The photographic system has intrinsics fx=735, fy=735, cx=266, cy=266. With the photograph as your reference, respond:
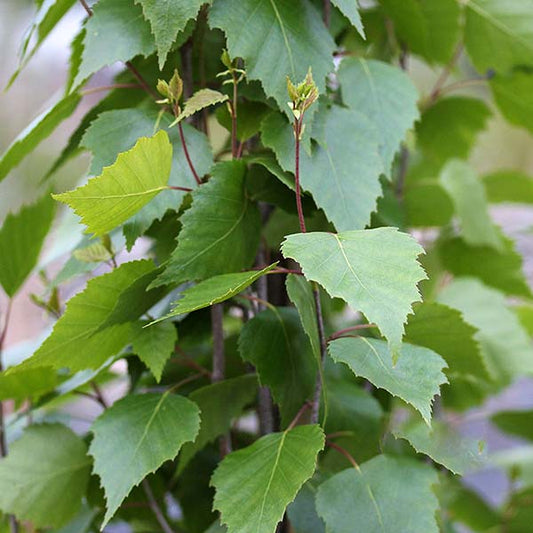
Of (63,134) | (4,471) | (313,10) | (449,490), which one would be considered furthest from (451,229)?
(63,134)

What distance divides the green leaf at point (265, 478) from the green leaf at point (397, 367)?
0.16ft

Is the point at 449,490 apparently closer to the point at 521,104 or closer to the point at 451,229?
the point at 451,229

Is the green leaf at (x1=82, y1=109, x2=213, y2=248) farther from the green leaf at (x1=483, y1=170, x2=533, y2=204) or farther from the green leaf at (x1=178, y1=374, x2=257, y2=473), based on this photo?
the green leaf at (x1=483, y1=170, x2=533, y2=204)

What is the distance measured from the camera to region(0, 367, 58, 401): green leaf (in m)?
0.55

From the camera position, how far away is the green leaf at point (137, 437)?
0.46 metres

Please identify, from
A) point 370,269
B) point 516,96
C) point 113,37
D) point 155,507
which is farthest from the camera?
point 516,96

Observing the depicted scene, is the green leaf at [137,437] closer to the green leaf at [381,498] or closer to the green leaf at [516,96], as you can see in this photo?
the green leaf at [381,498]

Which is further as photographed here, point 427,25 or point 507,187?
point 507,187

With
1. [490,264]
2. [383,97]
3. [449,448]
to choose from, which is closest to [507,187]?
[490,264]

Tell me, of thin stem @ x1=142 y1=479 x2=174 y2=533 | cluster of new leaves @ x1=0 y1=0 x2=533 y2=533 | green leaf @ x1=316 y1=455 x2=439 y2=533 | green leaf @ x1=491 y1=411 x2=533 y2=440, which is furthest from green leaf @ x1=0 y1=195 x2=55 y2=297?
green leaf @ x1=491 y1=411 x2=533 y2=440

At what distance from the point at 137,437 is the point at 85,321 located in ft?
0.28

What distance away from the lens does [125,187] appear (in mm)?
431

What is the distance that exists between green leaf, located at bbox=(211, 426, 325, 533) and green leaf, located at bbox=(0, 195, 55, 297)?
269 millimetres

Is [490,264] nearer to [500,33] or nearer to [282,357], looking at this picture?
[500,33]
